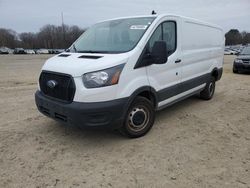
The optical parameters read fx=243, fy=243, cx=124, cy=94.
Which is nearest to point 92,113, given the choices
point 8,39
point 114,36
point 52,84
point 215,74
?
point 52,84

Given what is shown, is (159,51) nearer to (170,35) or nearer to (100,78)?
(170,35)

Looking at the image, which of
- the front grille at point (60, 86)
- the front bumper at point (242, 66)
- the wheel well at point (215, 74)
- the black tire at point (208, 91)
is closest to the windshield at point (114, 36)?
the front grille at point (60, 86)

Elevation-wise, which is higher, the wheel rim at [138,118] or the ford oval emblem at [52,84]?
the ford oval emblem at [52,84]

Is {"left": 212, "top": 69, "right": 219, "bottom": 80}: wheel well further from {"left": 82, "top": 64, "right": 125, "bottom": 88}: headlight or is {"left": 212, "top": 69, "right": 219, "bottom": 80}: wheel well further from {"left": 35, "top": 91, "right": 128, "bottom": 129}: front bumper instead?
{"left": 82, "top": 64, "right": 125, "bottom": 88}: headlight

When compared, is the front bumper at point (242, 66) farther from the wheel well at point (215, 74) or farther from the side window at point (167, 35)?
the side window at point (167, 35)

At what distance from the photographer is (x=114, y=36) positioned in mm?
4520

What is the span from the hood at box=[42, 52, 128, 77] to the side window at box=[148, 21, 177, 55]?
0.74 meters

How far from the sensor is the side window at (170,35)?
4.63 m

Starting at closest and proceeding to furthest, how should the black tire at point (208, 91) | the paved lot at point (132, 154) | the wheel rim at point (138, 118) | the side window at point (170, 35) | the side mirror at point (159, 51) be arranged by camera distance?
the paved lot at point (132, 154)
the side mirror at point (159, 51)
the wheel rim at point (138, 118)
the side window at point (170, 35)
the black tire at point (208, 91)

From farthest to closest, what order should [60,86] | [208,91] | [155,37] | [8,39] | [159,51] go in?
[8,39]
[208,91]
[155,37]
[159,51]
[60,86]

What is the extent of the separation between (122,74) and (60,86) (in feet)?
3.28

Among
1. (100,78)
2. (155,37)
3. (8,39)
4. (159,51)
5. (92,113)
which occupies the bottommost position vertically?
(92,113)

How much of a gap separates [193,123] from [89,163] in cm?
250

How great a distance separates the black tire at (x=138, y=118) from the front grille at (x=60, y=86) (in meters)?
0.99
